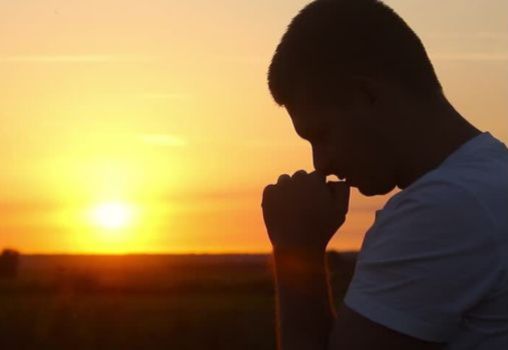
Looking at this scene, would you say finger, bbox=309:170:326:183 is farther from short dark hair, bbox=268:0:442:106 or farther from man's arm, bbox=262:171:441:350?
short dark hair, bbox=268:0:442:106

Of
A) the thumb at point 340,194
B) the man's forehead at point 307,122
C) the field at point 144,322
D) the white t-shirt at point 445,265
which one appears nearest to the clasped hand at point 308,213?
the thumb at point 340,194

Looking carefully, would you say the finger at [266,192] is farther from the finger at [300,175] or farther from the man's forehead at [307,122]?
the man's forehead at [307,122]

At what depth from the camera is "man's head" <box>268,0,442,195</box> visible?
3863mm

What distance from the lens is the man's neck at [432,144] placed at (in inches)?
149

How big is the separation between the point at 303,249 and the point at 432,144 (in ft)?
1.76

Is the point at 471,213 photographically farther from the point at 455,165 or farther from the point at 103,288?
the point at 103,288

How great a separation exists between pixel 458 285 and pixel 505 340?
0.70 ft

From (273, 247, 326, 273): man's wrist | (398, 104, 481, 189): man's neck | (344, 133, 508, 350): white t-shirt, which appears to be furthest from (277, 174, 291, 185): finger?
(344, 133, 508, 350): white t-shirt

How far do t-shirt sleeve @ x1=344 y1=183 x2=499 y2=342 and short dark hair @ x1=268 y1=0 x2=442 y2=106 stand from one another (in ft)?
1.71

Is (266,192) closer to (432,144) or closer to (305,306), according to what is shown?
(305,306)

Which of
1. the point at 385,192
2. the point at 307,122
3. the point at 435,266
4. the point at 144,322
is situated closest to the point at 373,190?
the point at 385,192

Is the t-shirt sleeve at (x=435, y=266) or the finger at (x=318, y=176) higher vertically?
the finger at (x=318, y=176)

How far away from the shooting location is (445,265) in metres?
3.44

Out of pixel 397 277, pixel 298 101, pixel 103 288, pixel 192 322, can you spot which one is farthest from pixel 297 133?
pixel 103 288
